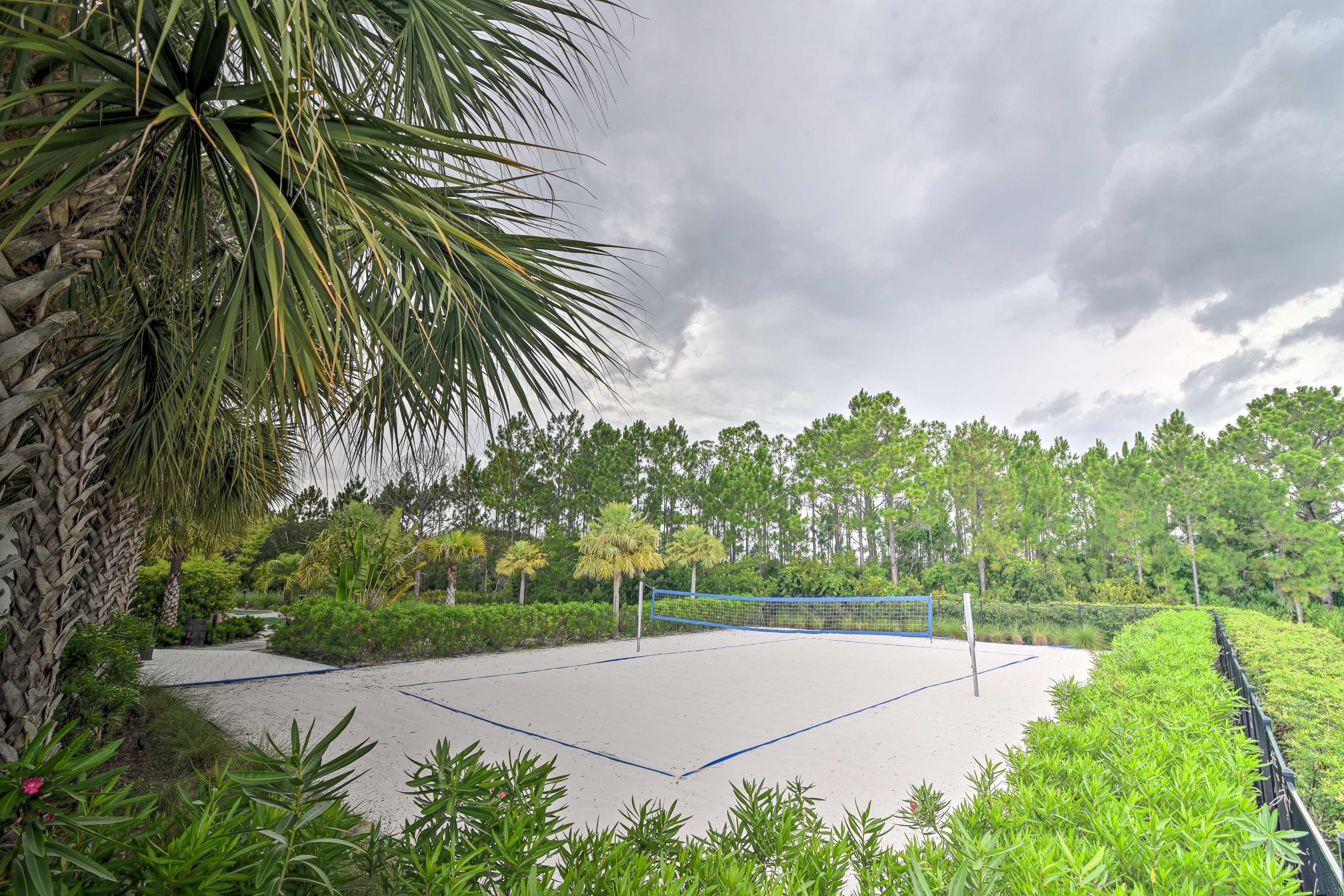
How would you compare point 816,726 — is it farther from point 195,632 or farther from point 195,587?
point 195,587

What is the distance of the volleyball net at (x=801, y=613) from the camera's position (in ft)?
58.9

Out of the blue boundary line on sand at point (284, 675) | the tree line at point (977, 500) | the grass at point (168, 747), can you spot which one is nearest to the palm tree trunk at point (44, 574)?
the grass at point (168, 747)

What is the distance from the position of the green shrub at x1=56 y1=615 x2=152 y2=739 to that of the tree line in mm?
14016

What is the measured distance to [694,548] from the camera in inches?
824

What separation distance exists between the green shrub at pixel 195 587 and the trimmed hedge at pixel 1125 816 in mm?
17338

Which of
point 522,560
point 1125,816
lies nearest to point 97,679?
point 1125,816

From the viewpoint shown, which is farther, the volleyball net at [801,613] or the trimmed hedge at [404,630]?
the volleyball net at [801,613]

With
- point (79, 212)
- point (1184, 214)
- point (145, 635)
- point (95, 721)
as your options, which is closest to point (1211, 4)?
point (1184, 214)

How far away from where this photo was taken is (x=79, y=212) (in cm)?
179

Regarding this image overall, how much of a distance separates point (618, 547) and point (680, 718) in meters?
10.9

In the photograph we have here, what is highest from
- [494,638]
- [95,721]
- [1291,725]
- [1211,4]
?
[1211,4]

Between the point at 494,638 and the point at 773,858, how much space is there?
38.6 feet

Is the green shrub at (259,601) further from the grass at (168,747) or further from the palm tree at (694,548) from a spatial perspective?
the grass at (168,747)

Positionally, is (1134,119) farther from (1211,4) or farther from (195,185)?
(195,185)
